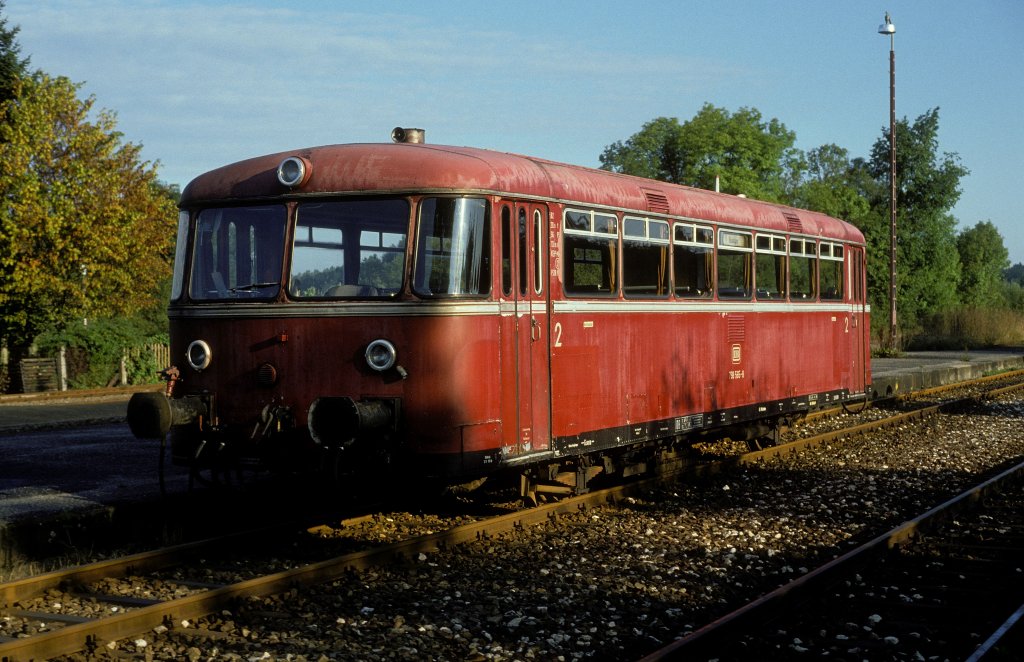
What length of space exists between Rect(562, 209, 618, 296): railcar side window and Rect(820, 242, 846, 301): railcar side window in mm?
6050

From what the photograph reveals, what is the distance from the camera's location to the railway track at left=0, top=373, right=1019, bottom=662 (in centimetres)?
610

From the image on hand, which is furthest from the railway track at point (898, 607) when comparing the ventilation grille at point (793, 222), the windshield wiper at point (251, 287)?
the ventilation grille at point (793, 222)

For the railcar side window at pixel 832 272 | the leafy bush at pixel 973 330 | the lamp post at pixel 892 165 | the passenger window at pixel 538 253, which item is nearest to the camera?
the passenger window at pixel 538 253

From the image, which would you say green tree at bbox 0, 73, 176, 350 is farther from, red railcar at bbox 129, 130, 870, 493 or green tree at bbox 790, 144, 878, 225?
green tree at bbox 790, 144, 878, 225

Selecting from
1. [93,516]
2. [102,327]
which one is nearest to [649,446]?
[93,516]

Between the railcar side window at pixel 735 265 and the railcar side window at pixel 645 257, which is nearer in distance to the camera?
the railcar side window at pixel 645 257

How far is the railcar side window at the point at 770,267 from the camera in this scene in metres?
13.7

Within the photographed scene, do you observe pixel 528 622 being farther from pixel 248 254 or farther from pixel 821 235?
pixel 821 235

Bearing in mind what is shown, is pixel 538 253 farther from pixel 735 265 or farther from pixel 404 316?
pixel 735 265

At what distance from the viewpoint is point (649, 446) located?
12.3 meters

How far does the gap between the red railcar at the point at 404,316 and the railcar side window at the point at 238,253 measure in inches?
0.6

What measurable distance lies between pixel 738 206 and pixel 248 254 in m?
6.38

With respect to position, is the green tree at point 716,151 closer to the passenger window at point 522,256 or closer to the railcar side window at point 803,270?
the railcar side window at point 803,270

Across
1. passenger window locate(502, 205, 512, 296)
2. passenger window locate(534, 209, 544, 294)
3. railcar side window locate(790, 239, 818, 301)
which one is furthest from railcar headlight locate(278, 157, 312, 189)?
railcar side window locate(790, 239, 818, 301)
